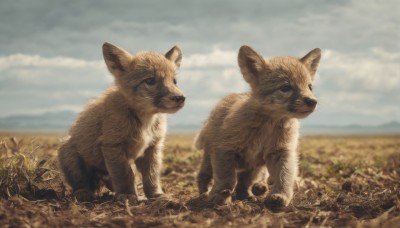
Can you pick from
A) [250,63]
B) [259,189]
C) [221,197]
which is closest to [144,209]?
[221,197]

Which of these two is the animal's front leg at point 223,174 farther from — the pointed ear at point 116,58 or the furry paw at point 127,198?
the pointed ear at point 116,58

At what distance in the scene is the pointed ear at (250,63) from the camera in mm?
7000

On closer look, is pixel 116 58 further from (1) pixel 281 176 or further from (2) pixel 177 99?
(1) pixel 281 176

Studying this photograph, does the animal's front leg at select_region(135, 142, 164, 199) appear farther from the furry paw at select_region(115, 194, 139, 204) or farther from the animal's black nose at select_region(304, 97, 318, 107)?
the animal's black nose at select_region(304, 97, 318, 107)

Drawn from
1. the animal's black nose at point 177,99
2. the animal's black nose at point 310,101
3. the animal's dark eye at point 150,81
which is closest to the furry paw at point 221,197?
the animal's black nose at point 177,99

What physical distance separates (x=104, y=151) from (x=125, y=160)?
0.33 m

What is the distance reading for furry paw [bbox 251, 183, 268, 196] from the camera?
24.6 ft

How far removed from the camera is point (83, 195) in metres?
6.75

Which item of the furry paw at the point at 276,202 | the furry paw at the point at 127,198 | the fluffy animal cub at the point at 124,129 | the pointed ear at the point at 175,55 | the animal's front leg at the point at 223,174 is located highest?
the pointed ear at the point at 175,55

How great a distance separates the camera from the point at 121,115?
6863 millimetres

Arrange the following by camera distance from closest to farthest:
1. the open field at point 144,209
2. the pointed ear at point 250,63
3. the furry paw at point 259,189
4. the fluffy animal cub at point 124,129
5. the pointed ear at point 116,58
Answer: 1. the open field at point 144,209
2. the fluffy animal cub at point 124,129
3. the pointed ear at point 250,63
4. the pointed ear at point 116,58
5. the furry paw at point 259,189

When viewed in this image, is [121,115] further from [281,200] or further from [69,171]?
[281,200]

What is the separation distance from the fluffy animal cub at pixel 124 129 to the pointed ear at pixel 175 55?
316mm

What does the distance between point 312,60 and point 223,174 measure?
2.39m
